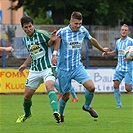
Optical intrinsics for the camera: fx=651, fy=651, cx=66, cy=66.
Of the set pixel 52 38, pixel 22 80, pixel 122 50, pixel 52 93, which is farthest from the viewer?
pixel 22 80

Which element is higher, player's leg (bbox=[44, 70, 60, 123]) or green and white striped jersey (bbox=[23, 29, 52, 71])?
green and white striped jersey (bbox=[23, 29, 52, 71])

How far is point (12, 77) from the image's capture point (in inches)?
1022

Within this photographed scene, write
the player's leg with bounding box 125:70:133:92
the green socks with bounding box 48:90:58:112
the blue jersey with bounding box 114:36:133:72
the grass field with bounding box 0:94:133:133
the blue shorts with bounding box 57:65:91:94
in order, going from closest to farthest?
the grass field with bounding box 0:94:133:133 → the green socks with bounding box 48:90:58:112 → the blue shorts with bounding box 57:65:91:94 → the blue jersey with bounding box 114:36:133:72 → the player's leg with bounding box 125:70:133:92

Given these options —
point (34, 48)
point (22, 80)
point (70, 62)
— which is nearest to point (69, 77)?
point (70, 62)

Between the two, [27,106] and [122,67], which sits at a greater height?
[122,67]

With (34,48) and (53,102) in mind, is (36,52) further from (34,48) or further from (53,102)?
(53,102)

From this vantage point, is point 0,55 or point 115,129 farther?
point 0,55

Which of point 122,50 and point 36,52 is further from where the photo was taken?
point 122,50

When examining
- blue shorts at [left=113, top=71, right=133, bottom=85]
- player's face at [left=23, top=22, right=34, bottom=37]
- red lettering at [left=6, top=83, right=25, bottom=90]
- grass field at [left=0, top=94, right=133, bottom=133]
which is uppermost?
player's face at [left=23, top=22, right=34, bottom=37]

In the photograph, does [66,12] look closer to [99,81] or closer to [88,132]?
[99,81]

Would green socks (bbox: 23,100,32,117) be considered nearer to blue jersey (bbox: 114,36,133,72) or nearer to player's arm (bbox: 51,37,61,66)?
player's arm (bbox: 51,37,61,66)

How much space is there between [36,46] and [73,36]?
0.99m

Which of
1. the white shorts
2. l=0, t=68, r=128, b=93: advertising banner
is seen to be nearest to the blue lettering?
l=0, t=68, r=128, b=93: advertising banner

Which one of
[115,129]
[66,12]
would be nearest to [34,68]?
[115,129]
